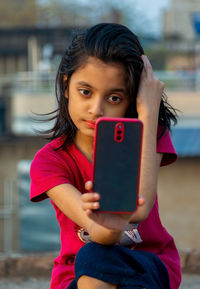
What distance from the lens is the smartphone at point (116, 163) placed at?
79.2 inches

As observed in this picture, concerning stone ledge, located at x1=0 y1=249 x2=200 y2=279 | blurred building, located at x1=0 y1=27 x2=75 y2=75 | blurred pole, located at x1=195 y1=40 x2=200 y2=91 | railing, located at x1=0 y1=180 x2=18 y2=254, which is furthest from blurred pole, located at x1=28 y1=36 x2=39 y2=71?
stone ledge, located at x1=0 y1=249 x2=200 y2=279

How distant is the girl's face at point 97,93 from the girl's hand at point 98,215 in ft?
1.34

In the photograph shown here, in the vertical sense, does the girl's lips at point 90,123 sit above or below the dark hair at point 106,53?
below

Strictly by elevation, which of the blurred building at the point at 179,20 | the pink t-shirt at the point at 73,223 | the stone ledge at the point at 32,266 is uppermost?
the pink t-shirt at the point at 73,223

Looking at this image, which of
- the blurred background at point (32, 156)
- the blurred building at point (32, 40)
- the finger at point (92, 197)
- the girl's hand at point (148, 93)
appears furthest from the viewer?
the blurred building at point (32, 40)

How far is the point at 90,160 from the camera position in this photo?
8.48 feet

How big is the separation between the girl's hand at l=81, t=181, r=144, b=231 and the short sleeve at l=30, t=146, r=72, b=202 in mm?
408

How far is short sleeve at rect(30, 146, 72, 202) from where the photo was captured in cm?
244

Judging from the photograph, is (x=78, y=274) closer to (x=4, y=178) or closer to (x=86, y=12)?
(x=4, y=178)

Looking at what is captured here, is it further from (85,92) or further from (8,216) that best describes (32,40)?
(85,92)

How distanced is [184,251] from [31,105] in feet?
50.8

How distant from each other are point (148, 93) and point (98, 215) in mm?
644

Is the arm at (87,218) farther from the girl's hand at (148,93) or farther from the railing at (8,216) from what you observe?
the railing at (8,216)

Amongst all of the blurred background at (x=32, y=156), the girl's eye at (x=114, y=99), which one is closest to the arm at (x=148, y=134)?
the girl's eye at (x=114, y=99)
